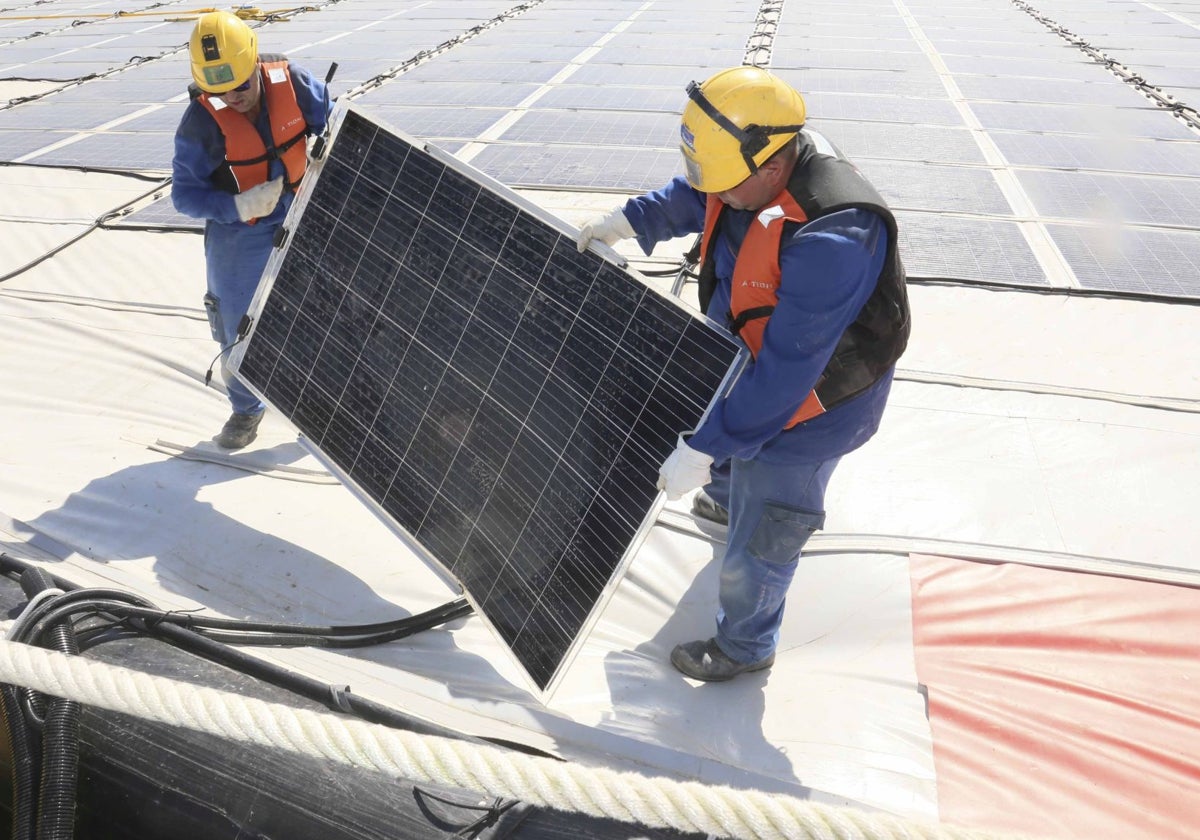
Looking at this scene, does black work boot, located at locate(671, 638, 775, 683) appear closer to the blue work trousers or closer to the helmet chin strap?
the helmet chin strap

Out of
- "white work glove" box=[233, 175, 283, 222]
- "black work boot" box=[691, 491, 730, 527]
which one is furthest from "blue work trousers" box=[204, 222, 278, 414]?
"black work boot" box=[691, 491, 730, 527]

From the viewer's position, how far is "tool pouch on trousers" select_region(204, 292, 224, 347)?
4375 millimetres

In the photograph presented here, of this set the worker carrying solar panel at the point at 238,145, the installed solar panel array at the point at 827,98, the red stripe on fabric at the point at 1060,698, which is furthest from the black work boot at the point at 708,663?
the installed solar panel array at the point at 827,98

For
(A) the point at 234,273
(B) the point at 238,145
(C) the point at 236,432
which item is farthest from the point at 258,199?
(C) the point at 236,432

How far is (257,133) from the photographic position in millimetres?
4086

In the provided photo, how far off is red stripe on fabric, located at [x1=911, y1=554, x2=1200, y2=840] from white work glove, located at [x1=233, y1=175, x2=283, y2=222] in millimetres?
3054

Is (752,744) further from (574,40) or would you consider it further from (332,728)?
(574,40)

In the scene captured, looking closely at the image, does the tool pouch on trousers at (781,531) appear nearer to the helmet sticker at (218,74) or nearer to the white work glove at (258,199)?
the white work glove at (258,199)

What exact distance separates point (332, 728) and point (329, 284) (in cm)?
Result: 218

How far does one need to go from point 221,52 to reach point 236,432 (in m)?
1.65

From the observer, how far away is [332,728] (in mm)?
1704

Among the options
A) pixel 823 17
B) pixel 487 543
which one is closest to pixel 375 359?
pixel 487 543

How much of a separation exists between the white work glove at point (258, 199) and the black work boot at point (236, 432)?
36.1 inches

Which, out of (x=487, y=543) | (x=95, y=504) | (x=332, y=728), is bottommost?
(x=95, y=504)
